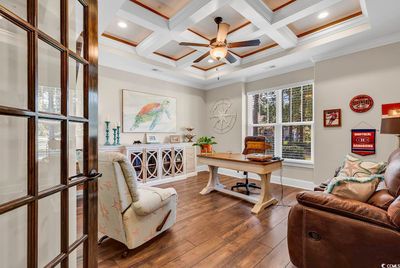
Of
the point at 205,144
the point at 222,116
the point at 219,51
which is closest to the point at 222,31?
the point at 219,51

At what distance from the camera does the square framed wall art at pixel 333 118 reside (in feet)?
11.1

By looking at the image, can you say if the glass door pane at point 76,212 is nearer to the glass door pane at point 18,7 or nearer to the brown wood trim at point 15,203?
the brown wood trim at point 15,203

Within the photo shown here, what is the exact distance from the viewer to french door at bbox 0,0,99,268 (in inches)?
28.5

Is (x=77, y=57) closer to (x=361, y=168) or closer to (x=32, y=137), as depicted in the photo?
(x=32, y=137)

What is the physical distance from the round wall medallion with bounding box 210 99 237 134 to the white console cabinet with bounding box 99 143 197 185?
108 centimetres

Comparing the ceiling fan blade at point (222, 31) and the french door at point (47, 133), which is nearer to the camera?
the french door at point (47, 133)

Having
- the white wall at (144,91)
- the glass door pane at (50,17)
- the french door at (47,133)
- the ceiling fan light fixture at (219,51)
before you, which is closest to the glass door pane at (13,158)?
the french door at (47,133)

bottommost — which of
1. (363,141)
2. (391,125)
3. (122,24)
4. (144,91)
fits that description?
(363,141)

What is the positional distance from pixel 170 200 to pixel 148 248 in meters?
0.52

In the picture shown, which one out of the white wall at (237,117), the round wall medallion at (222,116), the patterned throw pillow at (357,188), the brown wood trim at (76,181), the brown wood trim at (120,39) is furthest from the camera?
the round wall medallion at (222,116)

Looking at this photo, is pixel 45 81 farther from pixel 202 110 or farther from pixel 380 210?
pixel 202 110

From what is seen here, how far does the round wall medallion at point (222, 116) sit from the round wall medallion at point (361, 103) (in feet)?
8.62

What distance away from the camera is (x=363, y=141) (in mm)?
3127

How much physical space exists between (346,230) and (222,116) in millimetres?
4479
